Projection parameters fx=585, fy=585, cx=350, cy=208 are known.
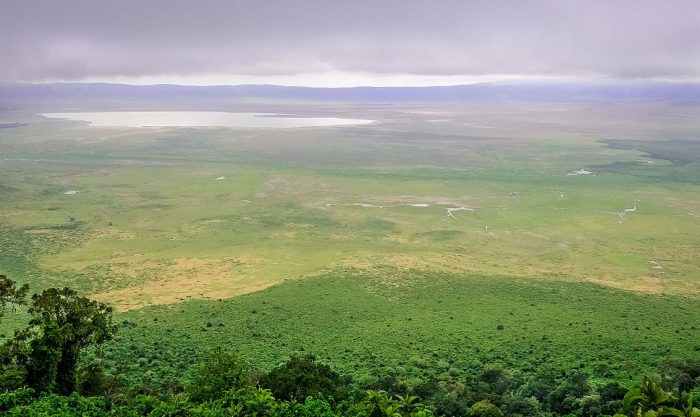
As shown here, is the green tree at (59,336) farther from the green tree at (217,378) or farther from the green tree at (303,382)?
the green tree at (303,382)

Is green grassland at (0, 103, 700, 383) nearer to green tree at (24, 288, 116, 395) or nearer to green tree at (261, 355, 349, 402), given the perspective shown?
green tree at (261, 355, 349, 402)

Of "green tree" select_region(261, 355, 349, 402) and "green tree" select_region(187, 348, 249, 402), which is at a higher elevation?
"green tree" select_region(187, 348, 249, 402)

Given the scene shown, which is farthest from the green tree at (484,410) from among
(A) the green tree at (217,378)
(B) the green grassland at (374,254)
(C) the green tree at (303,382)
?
(A) the green tree at (217,378)

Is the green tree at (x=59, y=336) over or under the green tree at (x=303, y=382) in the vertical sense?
over

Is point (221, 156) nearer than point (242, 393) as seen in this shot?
No

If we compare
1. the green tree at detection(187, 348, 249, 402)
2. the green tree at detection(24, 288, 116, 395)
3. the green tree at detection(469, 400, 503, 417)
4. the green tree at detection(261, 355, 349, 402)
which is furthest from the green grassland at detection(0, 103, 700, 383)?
the green tree at detection(187, 348, 249, 402)

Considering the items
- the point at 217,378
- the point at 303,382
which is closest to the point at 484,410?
the point at 303,382

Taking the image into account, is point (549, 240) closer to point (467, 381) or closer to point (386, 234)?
point (386, 234)

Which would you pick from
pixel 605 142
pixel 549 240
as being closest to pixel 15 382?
pixel 549 240
